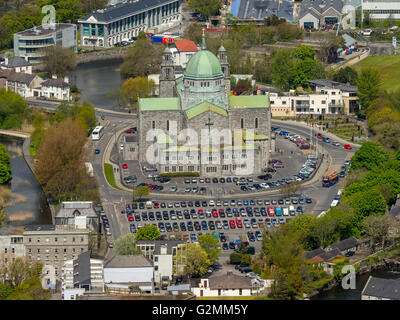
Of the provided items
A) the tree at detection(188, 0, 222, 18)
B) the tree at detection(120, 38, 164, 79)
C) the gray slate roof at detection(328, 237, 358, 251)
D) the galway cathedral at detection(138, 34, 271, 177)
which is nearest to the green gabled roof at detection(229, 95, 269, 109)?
the galway cathedral at detection(138, 34, 271, 177)

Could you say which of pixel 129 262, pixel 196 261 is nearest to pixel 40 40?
pixel 129 262

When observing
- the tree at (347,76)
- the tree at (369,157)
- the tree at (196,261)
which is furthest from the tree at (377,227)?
the tree at (347,76)

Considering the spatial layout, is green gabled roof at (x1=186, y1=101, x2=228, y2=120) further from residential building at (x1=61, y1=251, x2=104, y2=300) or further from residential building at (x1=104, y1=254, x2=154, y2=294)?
residential building at (x1=104, y1=254, x2=154, y2=294)

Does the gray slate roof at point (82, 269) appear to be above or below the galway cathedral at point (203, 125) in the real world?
below

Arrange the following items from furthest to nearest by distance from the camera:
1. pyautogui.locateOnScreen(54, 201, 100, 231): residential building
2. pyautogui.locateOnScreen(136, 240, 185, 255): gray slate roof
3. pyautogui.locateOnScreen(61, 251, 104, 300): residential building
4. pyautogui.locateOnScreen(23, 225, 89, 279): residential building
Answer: pyautogui.locateOnScreen(54, 201, 100, 231): residential building
pyautogui.locateOnScreen(23, 225, 89, 279): residential building
pyautogui.locateOnScreen(136, 240, 185, 255): gray slate roof
pyautogui.locateOnScreen(61, 251, 104, 300): residential building

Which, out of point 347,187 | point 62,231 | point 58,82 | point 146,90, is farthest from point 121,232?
point 58,82

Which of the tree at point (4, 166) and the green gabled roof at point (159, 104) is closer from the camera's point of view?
the tree at point (4, 166)

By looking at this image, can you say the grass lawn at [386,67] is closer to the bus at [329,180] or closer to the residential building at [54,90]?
the bus at [329,180]
